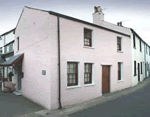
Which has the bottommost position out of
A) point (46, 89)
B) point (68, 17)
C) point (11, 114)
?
point (11, 114)

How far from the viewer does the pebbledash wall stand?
7676 mm

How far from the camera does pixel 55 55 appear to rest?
773 centimetres

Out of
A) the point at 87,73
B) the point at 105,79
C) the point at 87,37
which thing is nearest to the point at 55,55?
the point at 87,73

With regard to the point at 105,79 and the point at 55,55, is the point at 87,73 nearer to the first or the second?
the point at 105,79

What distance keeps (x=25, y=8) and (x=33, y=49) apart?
13.7ft

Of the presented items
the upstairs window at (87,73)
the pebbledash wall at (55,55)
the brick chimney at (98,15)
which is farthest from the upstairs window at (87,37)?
the brick chimney at (98,15)

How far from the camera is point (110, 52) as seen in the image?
11.8 m

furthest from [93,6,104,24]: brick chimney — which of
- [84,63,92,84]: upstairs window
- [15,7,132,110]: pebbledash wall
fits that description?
[84,63,92,84]: upstairs window

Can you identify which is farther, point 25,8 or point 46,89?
point 25,8

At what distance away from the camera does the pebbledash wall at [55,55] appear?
25.2 ft

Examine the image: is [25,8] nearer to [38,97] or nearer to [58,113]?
[38,97]

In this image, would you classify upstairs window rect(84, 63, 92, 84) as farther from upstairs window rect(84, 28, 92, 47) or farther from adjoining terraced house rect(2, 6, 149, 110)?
upstairs window rect(84, 28, 92, 47)

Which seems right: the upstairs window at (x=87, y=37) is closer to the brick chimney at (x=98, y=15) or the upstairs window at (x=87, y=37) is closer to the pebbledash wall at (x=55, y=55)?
the pebbledash wall at (x=55, y=55)

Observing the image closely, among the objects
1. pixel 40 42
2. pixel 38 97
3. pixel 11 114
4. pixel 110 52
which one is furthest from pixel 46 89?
pixel 110 52
